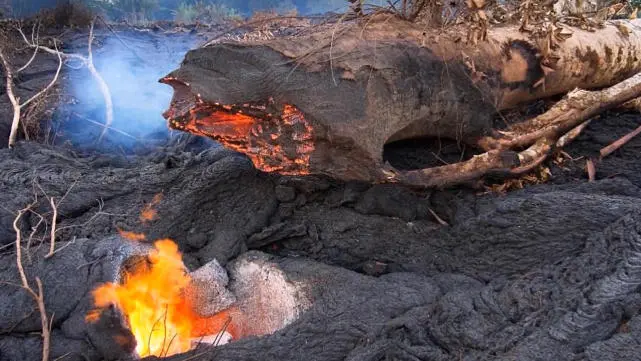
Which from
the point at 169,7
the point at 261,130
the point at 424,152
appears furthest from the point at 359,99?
the point at 169,7

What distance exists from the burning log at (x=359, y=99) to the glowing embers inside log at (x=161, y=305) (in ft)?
3.04

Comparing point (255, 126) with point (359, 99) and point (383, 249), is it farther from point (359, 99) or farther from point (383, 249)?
point (383, 249)

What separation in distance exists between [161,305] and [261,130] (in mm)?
1266

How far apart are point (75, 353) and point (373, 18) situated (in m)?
2.47

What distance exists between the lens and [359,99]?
2734mm

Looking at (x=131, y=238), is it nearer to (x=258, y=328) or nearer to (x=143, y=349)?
(x=143, y=349)

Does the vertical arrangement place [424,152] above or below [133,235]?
above

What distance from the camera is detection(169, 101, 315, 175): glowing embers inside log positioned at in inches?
108

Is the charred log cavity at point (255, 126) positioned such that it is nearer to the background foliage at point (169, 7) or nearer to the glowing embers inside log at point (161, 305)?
the glowing embers inside log at point (161, 305)

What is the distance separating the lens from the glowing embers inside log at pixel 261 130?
2754 millimetres

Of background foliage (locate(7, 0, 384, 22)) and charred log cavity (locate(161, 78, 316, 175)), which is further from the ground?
charred log cavity (locate(161, 78, 316, 175))

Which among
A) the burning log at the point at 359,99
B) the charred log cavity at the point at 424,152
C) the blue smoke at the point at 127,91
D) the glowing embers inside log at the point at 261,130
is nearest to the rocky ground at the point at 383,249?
the charred log cavity at the point at 424,152

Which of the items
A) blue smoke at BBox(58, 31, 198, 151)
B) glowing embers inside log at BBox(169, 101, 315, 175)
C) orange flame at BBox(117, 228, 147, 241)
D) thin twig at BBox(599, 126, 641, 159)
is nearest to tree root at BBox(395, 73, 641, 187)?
thin twig at BBox(599, 126, 641, 159)

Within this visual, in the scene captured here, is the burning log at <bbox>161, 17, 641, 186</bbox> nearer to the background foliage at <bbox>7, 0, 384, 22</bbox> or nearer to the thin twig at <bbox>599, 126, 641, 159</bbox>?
the thin twig at <bbox>599, 126, 641, 159</bbox>
